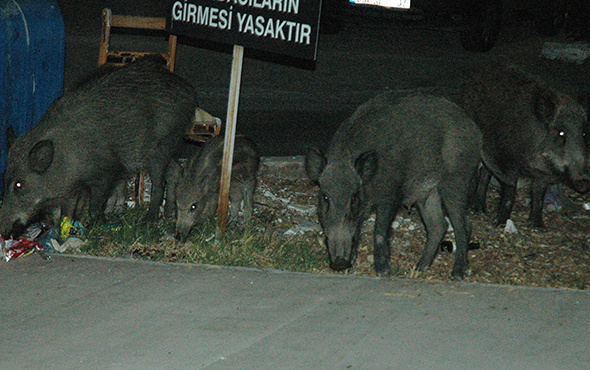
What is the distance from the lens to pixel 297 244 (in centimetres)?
703

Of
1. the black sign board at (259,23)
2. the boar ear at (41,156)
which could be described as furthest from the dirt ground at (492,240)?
the boar ear at (41,156)

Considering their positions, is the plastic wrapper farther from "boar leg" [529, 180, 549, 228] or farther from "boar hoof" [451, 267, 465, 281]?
"boar leg" [529, 180, 549, 228]

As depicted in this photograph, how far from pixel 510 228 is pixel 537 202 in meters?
0.39

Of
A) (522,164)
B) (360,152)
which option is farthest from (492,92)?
(360,152)

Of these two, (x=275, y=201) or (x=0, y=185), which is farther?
(x=275, y=201)

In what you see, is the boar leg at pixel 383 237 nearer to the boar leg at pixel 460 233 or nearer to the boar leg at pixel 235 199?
the boar leg at pixel 460 233

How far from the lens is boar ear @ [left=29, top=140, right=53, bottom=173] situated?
682 centimetres

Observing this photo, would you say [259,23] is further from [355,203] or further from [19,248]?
[19,248]

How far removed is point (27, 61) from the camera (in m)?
7.56

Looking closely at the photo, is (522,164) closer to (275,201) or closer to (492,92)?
(492,92)

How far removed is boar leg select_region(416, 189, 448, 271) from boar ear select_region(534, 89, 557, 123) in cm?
154

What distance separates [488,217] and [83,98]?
4.12 meters

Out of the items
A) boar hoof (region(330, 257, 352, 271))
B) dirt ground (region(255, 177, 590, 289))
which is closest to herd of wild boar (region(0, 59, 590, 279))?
boar hoof (region(330, 257, 352, 271))

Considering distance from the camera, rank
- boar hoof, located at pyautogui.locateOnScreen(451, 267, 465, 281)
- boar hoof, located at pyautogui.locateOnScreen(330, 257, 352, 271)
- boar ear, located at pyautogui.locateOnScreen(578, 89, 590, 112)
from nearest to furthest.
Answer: boar hoof, located at pyautogui.locateOnScreen(330, 257, 352, 271) < boar hoof, located at pyautogui.locateOnScreen(451, 267, 465, 281) < boar ear, located at pyautogui.locateOnScreen(578, 89, 590, 112)
